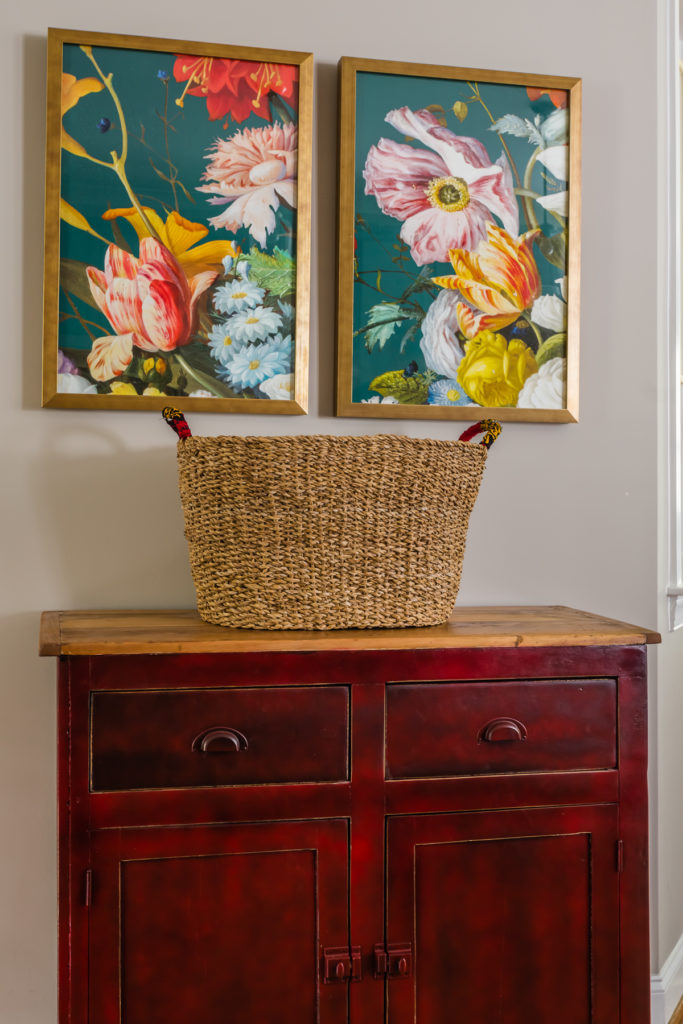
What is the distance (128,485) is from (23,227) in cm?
53

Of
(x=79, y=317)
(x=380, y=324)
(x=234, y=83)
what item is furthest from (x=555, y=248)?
(x=79, y=317)

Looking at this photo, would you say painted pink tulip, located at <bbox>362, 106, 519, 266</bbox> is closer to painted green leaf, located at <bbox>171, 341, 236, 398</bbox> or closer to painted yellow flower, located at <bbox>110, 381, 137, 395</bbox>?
painted green leaf, located at <bbox>171, 341, 236, 398</bbox>

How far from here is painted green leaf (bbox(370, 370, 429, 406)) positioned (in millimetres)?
1770

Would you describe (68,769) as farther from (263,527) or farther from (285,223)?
(285,223)

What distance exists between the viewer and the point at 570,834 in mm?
1388

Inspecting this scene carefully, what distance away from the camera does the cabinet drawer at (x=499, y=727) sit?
4.39ft

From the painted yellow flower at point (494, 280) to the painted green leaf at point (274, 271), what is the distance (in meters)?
0.31

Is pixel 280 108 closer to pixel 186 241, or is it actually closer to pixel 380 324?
pixel 186 241

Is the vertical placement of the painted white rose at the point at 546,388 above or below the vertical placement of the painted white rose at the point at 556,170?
below

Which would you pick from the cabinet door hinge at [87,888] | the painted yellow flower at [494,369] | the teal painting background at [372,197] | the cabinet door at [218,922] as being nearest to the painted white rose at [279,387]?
the teal painting background at [372,197]

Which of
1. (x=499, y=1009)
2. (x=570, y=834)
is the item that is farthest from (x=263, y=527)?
(x=499, y=1009)

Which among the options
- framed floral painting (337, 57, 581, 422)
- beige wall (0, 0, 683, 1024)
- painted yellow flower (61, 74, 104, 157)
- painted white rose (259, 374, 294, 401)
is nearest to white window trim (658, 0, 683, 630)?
beige wall (0, 0, 683, 1024)

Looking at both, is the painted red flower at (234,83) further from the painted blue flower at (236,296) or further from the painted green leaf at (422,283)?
the painted green leaf at (422,283)

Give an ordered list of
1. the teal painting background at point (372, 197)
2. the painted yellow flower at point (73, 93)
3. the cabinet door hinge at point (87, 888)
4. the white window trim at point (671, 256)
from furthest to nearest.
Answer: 1. the white window trim at point (671, 256)
2. the teal painting background at point (372, 197)
3. the painted yellow flower at point (73, 93)
4. the cabinet door hinge at point (87, 888)
